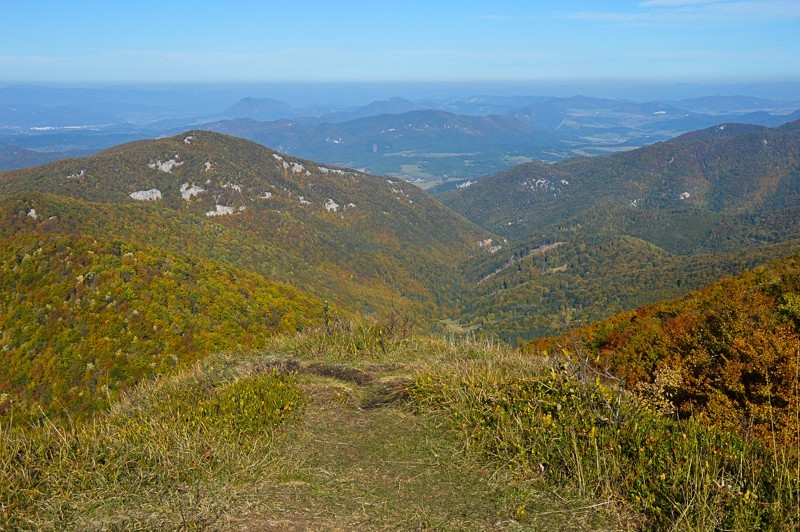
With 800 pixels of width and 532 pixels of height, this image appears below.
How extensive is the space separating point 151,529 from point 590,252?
207m

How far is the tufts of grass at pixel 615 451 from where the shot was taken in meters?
4.37

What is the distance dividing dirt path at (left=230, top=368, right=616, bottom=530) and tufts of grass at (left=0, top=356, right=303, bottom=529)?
49 centimetres

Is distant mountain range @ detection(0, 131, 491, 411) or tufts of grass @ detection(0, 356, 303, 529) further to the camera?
distant mountain range @ detection(0, 131, 491, 411)

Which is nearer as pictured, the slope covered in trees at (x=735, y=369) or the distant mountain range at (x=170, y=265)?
the slope covered in trees at (x=735, y=369)

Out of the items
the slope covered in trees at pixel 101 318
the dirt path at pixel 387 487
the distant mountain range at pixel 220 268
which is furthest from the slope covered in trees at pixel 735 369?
the slope covered in trees at pixel 101 318

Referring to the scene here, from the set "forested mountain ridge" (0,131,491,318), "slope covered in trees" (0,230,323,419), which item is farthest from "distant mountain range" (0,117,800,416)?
"forested mountain ridge" (0,131,491,318)

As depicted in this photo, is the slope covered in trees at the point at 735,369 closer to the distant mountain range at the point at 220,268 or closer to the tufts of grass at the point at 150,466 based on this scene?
the distant mountain range at the point at 220,268

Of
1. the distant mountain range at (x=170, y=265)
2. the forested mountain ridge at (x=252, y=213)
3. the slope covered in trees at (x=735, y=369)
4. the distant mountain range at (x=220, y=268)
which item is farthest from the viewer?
the forested mountain ridge at (x=252, y=213)

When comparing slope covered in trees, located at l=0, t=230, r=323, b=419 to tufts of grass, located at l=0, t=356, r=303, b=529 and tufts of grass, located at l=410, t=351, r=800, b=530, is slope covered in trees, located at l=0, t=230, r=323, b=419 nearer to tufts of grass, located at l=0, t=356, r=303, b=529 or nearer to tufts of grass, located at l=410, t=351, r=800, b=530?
tufts of grass, located at l=0, t=356, r=303, b=529

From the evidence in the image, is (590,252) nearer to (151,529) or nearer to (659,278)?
(659,278)

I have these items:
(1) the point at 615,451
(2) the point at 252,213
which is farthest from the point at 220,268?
(2) the point at 252,213

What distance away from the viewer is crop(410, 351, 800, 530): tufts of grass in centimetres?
437

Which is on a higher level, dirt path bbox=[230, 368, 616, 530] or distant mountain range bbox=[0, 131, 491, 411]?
dirt path bbox=[230, 368, 616, 530]

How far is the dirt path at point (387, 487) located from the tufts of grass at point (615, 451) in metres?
0.36
